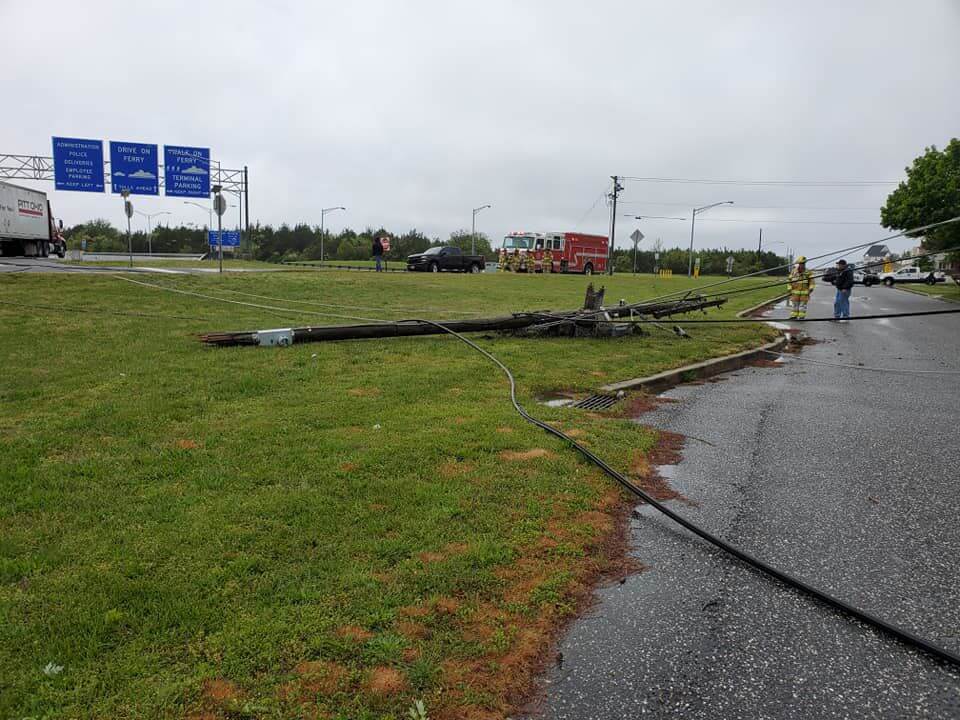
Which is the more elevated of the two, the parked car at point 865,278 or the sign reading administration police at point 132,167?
the sign reading administration police at point 132,167

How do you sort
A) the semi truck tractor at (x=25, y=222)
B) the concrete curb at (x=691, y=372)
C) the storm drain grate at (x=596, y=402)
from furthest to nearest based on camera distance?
the semi truck tractor at (x=25, y=222), the concrete curb at (x=691, y=372), the storm drain grate at (x=596, y=402)

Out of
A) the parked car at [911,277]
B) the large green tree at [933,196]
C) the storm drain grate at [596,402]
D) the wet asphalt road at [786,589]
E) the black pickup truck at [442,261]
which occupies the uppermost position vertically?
the large green tree at [933,196]

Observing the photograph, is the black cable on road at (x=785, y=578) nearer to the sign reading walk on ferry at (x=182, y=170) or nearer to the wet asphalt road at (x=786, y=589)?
the wet asphalt road at (x=786, y=589)

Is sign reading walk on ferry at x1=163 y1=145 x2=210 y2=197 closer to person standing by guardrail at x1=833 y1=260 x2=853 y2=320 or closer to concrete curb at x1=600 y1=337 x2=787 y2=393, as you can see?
person standing by guardrail at x1=833 y1=260 x2=853 y2=320

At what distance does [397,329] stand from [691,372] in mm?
4536

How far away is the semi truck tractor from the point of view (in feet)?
88.6

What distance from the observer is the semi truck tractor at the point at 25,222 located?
2700 centimetres

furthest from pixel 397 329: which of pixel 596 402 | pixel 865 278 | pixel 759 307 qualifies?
pixel 865 278

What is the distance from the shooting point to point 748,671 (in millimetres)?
2623

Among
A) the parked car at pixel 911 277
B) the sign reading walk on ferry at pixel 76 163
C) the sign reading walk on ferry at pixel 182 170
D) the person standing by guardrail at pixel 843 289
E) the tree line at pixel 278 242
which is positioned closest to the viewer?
the person standing by guardrail at pixel 843 289

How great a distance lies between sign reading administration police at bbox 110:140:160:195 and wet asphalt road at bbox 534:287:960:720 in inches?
1529

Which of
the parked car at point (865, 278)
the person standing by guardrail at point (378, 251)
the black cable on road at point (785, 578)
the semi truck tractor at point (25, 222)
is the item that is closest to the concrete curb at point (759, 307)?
the black cable on road at point (785, 578)

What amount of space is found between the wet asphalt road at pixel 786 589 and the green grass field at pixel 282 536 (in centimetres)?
31

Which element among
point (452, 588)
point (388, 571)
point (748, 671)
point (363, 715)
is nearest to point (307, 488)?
point (388, 571)
